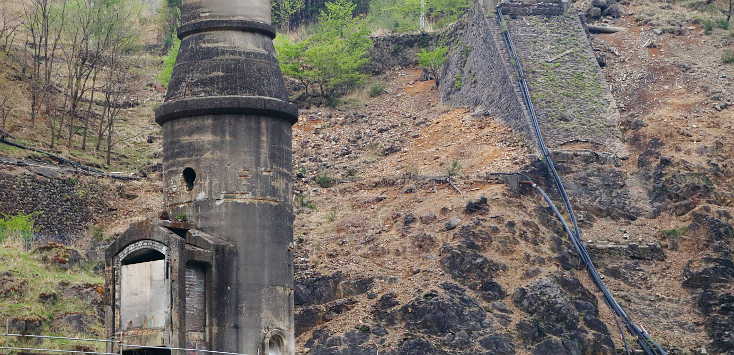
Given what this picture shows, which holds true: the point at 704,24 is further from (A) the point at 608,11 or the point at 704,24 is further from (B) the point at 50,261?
(B) the point at 50,261

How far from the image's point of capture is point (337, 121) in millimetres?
65375

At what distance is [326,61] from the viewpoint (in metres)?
67.9

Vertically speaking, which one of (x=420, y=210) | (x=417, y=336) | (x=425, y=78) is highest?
(x=425, y=78)

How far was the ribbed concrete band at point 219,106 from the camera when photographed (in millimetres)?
32656

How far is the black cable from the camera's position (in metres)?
49.9

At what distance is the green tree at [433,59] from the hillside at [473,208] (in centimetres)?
89

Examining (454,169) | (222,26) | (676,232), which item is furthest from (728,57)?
(222,26)

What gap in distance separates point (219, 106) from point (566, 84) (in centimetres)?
3209

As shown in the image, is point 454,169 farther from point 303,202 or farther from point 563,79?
point 563,79

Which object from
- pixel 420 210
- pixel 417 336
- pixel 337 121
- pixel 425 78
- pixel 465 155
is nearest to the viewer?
pixel 417 336

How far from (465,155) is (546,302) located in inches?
403

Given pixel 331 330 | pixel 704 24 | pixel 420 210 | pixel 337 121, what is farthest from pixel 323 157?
pixel 704 24

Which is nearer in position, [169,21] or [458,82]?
[458,82]

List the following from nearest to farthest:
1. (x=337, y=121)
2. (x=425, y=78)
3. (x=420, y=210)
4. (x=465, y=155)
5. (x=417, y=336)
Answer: (x=417, y=336), (x=420, y=210), (x=465, y=155), (x=337, y=121), (x=425, y=78)
